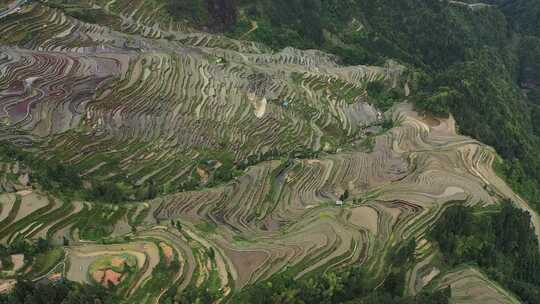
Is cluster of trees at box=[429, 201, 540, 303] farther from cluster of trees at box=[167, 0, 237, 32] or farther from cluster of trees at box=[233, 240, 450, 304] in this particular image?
cluster of trees at box=[167, 0, 237, 32]

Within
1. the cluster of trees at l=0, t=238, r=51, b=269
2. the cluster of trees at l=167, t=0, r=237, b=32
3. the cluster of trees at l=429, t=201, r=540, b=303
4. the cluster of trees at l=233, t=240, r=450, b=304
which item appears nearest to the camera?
the cluster of trees at l=0, t=238, r=51, b=269

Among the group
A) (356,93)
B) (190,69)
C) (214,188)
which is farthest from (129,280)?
(356,93)

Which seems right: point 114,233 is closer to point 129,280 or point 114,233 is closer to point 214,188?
point 129,280

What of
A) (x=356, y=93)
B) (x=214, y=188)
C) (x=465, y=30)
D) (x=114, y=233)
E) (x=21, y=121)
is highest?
(x=21, y=121)

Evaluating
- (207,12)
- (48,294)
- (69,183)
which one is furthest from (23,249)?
(207,12)

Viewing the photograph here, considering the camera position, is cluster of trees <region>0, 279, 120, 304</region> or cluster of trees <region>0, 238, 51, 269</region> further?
cluster of trees <region>0, 238, 51, 269</region>

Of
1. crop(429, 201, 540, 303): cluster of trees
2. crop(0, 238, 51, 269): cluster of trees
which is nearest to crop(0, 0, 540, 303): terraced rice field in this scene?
crop(0, 238, 51, 269): cluster of trees
